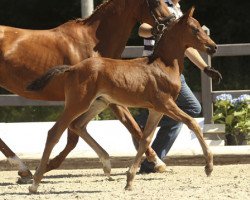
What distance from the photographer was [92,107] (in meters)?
8.58

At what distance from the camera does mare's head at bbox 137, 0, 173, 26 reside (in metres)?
8.91

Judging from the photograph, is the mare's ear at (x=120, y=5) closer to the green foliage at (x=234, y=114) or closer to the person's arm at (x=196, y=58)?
the person's arm at (x=196, y=58)

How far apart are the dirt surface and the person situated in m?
0.24

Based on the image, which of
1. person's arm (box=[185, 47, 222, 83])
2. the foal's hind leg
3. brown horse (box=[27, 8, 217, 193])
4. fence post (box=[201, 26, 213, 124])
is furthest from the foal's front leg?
fence post (box=[201, 26, 213, 124])

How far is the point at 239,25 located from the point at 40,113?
5.63 metres

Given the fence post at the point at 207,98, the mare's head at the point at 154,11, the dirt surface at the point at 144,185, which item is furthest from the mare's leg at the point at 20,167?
the fence post at the point at 207,98

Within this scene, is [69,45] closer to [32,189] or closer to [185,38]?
[185,38]

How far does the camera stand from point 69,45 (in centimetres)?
898

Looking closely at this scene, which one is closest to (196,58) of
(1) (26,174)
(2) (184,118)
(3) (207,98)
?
(2) (184,118)

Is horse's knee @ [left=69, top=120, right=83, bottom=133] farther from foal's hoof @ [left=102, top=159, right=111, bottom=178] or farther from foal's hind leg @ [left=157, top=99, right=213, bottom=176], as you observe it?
foal's hind leg @ [left=157, top=99, right=213, bottom=176]

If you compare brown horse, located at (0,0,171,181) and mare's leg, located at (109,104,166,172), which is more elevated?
brown horse, located at (0,0,171,181)

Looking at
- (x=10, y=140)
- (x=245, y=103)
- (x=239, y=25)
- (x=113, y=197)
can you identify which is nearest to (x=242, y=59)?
(x=239, y=25)

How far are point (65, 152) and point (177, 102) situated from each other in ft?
3.97

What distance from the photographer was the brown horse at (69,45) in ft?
29.3
